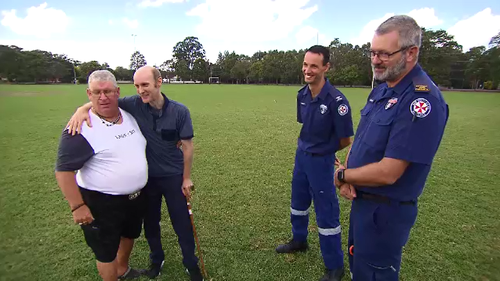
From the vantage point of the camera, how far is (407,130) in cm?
166

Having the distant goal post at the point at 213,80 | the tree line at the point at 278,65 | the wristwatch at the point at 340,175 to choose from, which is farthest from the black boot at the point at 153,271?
the distant goal post at the point at 213,80

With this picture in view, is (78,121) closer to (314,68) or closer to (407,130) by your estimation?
(314,68)

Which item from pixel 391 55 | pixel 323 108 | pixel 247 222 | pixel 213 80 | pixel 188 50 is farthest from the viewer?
pixel 188 50

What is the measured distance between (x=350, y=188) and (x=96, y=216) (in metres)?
2.14

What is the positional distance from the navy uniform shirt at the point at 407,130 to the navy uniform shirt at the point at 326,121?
860 mm

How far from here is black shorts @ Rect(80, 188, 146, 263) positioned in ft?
7.93

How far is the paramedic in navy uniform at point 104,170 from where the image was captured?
223 cm

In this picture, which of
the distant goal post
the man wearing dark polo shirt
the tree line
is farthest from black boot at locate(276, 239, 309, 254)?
the distant goal post

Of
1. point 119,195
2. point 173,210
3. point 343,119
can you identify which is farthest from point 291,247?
point 119,195

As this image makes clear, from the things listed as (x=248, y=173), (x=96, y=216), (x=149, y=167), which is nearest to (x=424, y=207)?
(x=248, y=173)

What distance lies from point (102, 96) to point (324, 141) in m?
2.19

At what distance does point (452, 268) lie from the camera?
327cm

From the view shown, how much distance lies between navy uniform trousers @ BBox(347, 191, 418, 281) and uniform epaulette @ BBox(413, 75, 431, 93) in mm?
751

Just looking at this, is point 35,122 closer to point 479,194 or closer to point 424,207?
point 424,207
